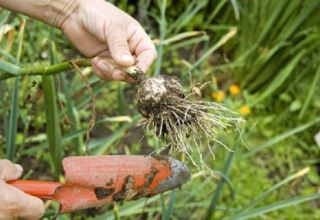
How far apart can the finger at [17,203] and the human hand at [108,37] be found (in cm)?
33

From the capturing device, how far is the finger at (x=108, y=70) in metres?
1.18

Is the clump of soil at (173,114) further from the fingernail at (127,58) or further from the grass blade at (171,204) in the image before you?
the grass blade at (171,204)

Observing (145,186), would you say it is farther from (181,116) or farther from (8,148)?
(8,148)

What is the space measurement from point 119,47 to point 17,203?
393 millimetres

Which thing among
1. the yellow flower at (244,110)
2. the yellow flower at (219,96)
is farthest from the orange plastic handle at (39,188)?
the yellow flower at (244,110)

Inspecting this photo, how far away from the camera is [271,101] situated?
250cm

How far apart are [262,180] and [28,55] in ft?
3.50

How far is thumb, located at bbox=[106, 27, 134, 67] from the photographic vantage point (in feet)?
3.75

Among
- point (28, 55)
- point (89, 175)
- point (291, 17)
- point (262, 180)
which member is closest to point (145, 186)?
point (89, 175)

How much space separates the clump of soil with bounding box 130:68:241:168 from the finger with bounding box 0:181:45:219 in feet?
0.96

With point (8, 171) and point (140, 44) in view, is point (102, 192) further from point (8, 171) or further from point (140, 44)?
point (140, 44)

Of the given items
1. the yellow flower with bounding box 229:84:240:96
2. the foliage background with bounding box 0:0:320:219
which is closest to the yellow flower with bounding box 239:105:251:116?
the foliage background with bounding box 0:0:320:219

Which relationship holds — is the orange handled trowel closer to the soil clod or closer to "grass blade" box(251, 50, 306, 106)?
the soil clod

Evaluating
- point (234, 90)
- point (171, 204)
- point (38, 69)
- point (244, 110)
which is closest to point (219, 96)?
point (244, 110)
